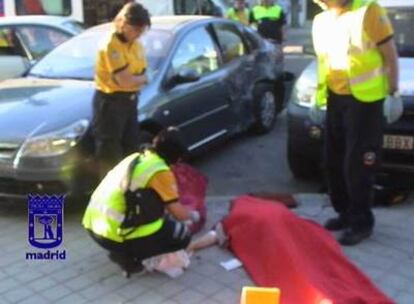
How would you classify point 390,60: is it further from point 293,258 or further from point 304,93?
point 304,93

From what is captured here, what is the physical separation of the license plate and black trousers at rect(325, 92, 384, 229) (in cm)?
71

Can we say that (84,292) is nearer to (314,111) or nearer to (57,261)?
(57,261)

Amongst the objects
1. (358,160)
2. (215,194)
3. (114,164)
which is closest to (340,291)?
(358,160)

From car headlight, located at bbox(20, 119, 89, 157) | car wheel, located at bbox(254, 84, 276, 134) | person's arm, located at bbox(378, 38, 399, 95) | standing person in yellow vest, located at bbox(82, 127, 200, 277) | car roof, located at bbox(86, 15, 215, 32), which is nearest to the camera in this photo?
standing person in yellow vest, located at bbox(82, 127, 200, 277)

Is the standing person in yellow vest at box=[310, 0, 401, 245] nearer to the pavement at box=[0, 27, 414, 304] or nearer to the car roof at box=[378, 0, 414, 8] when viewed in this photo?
the pavement at box=[0, 27, 414, 304]

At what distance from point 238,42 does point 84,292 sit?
164 inches

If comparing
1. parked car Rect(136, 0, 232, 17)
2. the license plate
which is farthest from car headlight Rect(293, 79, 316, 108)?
parked car Rect(136, 0, 232, 17)

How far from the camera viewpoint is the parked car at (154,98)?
16.7 ft

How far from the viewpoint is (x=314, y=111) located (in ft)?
17.3

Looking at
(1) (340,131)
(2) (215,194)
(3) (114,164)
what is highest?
(1) (340,131)

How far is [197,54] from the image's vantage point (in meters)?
6.72

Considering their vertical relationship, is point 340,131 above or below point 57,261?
above

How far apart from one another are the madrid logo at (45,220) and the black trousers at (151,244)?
2.84ft

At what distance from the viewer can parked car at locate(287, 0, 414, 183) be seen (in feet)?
17.8
